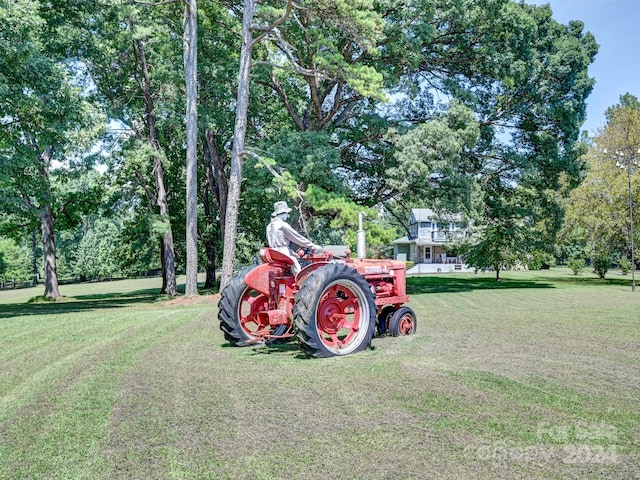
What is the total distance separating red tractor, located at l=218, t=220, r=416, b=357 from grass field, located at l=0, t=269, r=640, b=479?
33 cm

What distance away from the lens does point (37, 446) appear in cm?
398

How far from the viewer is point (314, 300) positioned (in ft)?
22.9

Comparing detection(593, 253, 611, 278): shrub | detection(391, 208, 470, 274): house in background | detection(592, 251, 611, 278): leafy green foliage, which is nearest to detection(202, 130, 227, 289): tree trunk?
detection(592, 251, 611, 278): leafy green foliage

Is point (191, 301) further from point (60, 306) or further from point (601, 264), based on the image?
point (601, 264)

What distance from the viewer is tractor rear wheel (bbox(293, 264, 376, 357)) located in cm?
695

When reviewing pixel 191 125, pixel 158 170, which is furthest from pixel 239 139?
pixel 158 170

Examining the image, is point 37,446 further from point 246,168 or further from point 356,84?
point 246,168

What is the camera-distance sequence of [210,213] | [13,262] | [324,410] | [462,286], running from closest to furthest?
[324,410] < [462,286] < [210,213] < [13,262]

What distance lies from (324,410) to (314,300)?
7.72ft

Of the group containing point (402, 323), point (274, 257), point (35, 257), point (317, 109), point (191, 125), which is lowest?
point (402, 323)

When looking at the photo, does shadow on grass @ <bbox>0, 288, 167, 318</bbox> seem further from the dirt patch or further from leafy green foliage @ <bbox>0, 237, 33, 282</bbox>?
leafy green foliage @ <bbox>0, 237, 33, 282</bbox>

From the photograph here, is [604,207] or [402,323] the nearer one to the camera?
[402,323]

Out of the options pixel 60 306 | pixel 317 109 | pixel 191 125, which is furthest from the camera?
pixel 317 109

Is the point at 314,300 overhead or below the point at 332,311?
overhead
